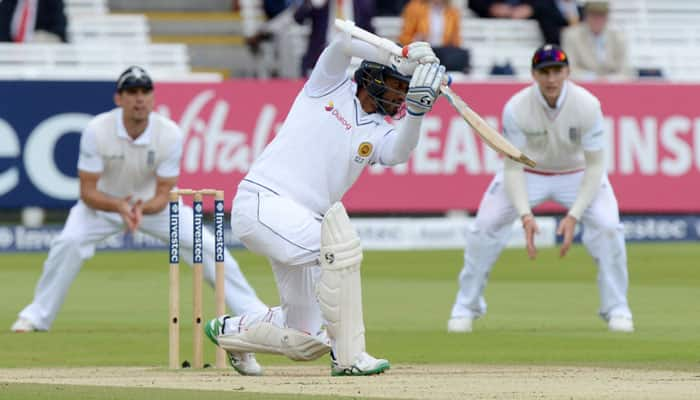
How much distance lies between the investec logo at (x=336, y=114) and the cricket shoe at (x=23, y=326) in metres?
3.38

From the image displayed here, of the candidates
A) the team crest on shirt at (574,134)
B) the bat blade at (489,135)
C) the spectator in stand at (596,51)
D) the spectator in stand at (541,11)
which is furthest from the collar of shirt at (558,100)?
the spectator in stand at (541,11)

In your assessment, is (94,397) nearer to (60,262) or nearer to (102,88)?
(60,262)

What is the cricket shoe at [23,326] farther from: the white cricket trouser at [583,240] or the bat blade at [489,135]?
the bat blade at [489,135]

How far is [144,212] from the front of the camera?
10.6 metres

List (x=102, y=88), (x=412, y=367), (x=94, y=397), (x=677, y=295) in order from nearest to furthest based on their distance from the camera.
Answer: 1. (x=94, y=397)
2. (x=412, y=367)
3. (x=677, y=295)
4. (x=102, y=88)

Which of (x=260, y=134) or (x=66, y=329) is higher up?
(x=260, y=134)

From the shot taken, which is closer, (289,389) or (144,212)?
(289,389)

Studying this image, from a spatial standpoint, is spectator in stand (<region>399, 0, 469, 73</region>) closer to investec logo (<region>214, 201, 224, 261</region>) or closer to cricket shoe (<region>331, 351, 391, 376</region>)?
investec logo (<region>214, 201, 224, 261</region>)

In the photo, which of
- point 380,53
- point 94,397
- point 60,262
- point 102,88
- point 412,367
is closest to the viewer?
point 94,397

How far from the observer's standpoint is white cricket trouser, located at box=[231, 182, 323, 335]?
24.8ft

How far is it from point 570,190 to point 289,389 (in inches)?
165

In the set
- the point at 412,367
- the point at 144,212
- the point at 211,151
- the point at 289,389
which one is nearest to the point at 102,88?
the point at 211,151

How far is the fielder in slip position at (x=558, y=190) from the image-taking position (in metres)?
10.4

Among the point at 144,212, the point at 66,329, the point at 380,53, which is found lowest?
the point at 66,329
